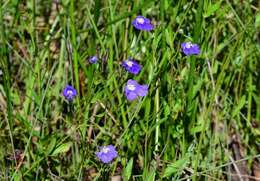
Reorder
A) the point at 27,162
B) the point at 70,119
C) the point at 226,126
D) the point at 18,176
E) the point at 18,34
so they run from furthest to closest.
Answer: the point at 18,34 < the point at 226,126 < the point at 27,162 < the point at 70,119 < the point at 18,176

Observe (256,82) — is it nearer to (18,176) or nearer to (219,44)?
(219,44)

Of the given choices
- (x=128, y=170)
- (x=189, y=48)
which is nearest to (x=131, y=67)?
(x=189, y=48)

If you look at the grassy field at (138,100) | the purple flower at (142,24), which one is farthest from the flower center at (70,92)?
the purple flower at (142,24)

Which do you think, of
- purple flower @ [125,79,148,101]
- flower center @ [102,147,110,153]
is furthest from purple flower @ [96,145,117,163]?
purple flower @ [125,79,148,101]

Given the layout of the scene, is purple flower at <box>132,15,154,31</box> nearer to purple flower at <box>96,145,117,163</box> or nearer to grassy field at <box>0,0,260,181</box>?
grassy field at <box>0,0,260,181</box>

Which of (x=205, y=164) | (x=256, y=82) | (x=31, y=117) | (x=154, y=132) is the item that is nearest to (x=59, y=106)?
(x=31, y=117)
